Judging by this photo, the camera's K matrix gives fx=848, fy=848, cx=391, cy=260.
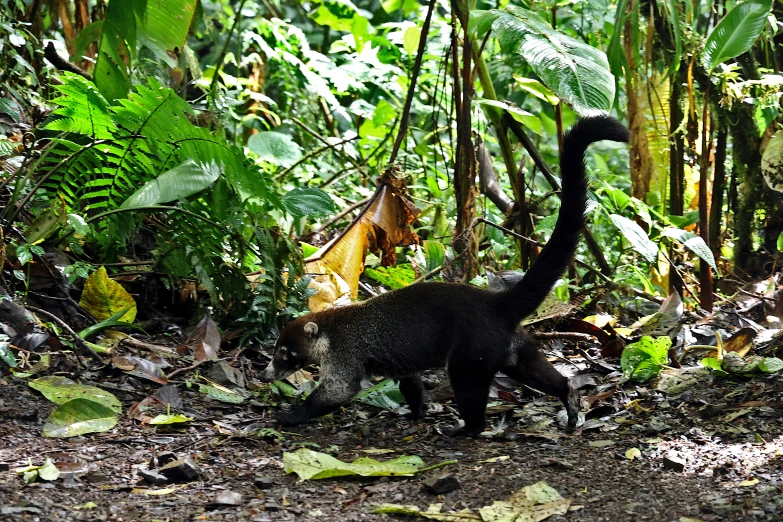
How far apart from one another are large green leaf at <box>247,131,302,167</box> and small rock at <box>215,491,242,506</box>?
3.66 m

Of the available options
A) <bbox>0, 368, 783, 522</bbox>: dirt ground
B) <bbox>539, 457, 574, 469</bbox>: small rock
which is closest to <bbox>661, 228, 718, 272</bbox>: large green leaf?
<bbox>0, 368, 783, 522</bbox>: dirt ground

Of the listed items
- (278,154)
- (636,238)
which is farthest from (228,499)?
(278,154)

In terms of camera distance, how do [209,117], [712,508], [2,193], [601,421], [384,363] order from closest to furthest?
[712,508] < [601,421] < [384,363] < [2,193] < [209,117]

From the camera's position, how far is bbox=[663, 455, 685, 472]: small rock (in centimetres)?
293

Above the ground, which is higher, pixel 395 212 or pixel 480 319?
pixel 395 212

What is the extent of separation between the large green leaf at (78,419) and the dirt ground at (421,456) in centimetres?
4

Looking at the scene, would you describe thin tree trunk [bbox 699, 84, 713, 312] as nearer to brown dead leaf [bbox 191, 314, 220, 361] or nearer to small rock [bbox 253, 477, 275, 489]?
brown dead leaf [bbox 191, 314, 220, 361]

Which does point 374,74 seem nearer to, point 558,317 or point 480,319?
point 558,317

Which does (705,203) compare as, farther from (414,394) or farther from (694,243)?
(414,394)

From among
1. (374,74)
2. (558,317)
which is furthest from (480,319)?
(374,74)

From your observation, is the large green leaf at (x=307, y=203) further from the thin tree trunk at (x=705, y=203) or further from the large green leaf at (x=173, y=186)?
the thin tree trunk at (x=705, y=203)

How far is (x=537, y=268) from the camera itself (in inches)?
146

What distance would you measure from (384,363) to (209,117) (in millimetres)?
1990

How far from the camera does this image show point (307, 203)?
434 cm
